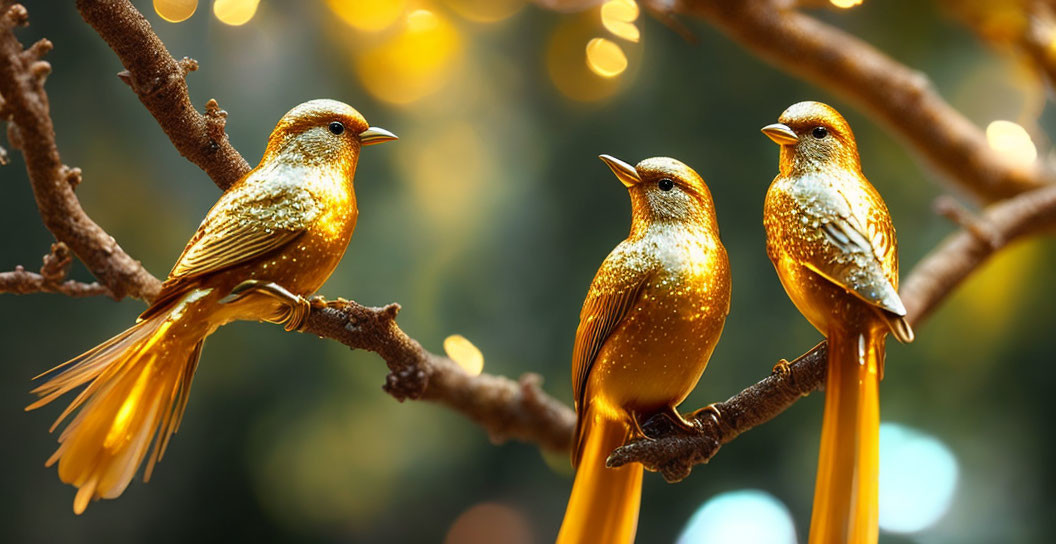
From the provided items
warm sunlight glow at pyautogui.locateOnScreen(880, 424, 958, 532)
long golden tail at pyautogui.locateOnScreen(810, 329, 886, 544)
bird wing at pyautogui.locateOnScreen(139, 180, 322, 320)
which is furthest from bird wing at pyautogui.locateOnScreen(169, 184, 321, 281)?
warm sunlight glow at pyautogui.locateOnScreen(880, 424, 958, 532)

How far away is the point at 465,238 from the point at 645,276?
603mm

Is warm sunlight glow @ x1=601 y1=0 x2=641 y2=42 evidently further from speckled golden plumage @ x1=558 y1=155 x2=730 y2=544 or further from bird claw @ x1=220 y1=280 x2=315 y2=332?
bird claw @ x1=220 y1=280 x2=315 y2=332

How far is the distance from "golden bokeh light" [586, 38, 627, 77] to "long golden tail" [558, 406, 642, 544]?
2.45 feet

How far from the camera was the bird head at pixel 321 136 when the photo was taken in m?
0.49

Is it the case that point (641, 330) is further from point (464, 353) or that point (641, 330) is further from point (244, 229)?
point (464, 353)

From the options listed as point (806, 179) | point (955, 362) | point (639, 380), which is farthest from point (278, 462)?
point (955, 362)

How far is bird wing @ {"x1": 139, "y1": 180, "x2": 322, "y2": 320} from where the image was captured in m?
0.44

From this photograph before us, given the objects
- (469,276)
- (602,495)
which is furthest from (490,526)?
(602,495)

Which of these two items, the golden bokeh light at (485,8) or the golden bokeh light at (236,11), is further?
the golden bokeh light at (485,8)

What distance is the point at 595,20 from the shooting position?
44.8 inches

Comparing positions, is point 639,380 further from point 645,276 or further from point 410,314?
point 410,314

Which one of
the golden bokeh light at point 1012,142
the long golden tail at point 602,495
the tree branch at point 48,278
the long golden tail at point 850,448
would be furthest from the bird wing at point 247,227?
the golden bokeh light at point 1012,142

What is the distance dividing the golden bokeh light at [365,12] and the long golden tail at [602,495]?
0.72 meters

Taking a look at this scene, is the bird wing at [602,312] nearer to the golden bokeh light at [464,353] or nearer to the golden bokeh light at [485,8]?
the golden bokeh light at [464,353]
